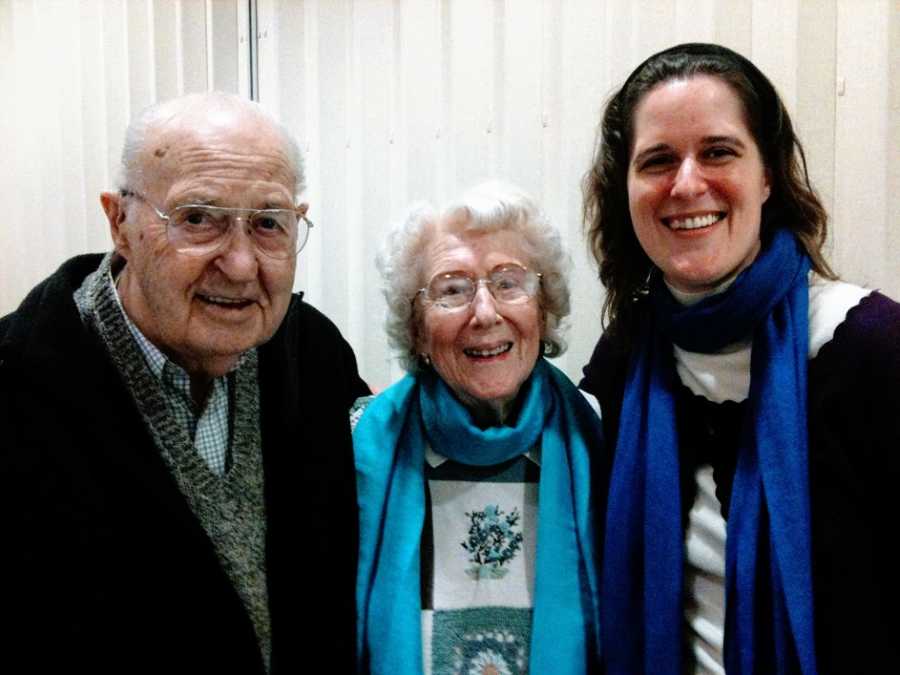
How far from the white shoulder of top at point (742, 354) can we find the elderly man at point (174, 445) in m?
0.69

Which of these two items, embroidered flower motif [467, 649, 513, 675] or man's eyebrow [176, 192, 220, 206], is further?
embroidered flower motif [467, 649, 513, 675]

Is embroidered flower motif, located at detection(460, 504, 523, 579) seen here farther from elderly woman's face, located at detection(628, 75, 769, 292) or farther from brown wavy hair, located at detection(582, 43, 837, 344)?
elderly woman's face, located at detection(628, 75, 769, 292)

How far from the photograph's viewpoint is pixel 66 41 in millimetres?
2930

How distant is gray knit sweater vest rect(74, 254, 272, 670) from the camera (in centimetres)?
114

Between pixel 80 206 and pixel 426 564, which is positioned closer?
pixel 426 564

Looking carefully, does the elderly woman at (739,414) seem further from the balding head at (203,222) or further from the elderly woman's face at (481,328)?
the balding head at (203,222)

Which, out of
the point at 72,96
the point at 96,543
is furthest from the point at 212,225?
the point at 72,96

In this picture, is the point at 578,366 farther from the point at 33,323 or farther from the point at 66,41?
the point at 66,41

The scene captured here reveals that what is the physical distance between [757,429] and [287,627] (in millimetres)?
831

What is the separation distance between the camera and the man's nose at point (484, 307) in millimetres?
1424

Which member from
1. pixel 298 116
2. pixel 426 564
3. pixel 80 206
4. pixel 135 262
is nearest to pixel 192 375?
pixel 135 262

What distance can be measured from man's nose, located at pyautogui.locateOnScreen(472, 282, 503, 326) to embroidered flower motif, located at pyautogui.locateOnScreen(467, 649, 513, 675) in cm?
62

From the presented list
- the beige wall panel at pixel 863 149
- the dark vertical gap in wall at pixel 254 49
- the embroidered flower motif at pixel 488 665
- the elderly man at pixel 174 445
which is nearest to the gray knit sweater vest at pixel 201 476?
the elderly man at pixel 174 445

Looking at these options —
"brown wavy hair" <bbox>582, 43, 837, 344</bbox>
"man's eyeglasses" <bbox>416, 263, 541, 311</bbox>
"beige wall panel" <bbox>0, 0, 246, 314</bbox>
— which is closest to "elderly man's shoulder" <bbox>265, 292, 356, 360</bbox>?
"man's eyeglasses" <bbox>416, 263, 541, 311</bbox>
